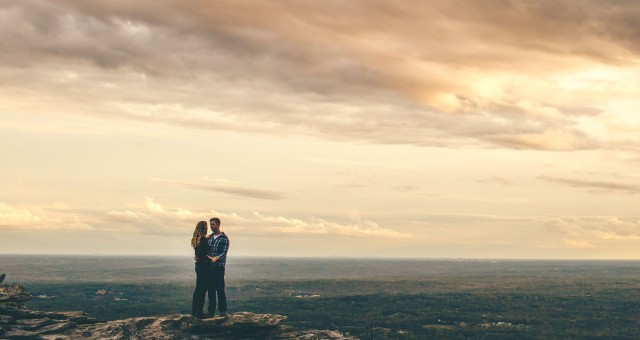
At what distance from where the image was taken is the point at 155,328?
78.8 feet

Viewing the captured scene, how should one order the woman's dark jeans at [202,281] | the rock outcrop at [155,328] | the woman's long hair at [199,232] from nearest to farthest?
the rock outcrop at [155,328] < the woman's long hair at [199,232] < the woman's dark jeans at [202,281]

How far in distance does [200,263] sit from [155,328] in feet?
9.74

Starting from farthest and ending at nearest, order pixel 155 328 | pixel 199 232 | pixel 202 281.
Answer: pixel 202 281 → pixel 199 232 → pixel 155 328

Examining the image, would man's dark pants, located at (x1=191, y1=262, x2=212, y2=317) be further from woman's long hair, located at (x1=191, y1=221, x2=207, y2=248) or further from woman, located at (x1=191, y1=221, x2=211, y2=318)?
woman's long hair, located at (x1=191, y1=221, x2=207, y2=248)

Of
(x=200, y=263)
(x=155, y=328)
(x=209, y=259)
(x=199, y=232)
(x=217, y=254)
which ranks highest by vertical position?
(x=199, y=232)

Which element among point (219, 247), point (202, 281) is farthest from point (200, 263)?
point (219, 247)

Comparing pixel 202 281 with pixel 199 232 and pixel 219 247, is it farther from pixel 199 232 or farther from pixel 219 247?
pixel 199 232

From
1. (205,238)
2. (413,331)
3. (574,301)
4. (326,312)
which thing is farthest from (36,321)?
(574,301)

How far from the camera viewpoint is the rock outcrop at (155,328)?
2391cm

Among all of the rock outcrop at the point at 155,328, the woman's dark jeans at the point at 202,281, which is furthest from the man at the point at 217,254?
the rock outcrop at the point at 155,328

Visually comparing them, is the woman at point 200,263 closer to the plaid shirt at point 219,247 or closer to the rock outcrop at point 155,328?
the plaid shirt at point 219,247

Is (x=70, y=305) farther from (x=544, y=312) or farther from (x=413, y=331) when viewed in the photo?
(x=544, y=312)

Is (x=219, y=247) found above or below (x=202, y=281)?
above

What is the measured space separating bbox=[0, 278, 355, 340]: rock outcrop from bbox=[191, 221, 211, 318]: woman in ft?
2.71
